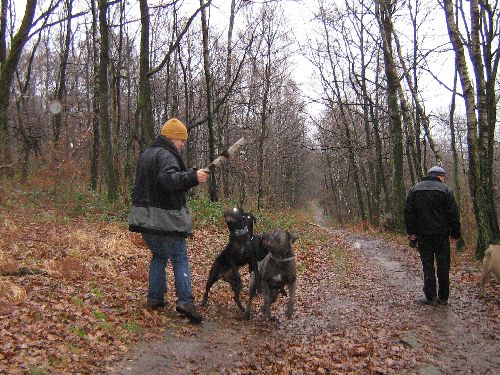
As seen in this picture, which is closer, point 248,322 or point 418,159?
point 248,322

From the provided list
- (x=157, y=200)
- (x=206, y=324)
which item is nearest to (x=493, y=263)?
(x=206, y=324)

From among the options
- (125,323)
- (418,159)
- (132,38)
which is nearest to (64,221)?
(125,323)

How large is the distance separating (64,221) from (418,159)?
14.3 metres

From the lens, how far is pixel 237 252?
22.0 feet

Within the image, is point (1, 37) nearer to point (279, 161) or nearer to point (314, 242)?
point (314, 242)

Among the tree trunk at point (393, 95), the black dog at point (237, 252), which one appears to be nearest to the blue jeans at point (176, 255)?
the black dog at point (237, 252)

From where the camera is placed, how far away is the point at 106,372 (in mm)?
4301

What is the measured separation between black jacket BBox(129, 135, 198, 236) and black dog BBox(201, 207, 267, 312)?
34.7 inches

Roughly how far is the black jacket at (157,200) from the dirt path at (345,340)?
1269 mm

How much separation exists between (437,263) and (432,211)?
0.85m

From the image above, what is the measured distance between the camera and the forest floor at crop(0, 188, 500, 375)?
187 inches

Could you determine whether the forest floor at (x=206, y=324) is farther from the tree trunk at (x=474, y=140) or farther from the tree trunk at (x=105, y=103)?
the tree trunk at (x=105, y=103)

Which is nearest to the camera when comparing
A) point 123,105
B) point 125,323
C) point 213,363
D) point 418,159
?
point 213,363

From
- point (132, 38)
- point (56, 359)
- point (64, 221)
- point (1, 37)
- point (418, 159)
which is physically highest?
point (132, 38)
